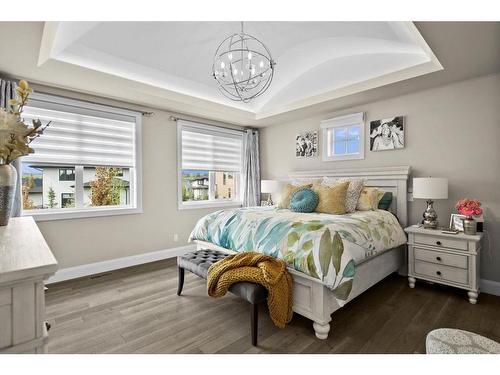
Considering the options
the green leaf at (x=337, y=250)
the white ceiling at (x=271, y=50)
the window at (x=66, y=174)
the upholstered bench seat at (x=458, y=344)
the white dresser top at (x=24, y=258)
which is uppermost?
the white ceiling at (x=271, y=50)

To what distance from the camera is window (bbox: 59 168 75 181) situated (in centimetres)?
322

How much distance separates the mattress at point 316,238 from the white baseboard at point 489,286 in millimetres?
862

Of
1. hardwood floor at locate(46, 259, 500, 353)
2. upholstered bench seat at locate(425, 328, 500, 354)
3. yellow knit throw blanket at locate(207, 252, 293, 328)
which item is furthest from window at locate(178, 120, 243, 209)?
upholstered bench seat at locate(425, 328, 500, 354)

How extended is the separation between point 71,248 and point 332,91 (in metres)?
3.93

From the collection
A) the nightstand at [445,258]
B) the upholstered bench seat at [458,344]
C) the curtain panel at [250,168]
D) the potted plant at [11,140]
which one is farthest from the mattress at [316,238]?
the curtain panel at [250,168]

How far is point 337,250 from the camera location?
1898 millimetres

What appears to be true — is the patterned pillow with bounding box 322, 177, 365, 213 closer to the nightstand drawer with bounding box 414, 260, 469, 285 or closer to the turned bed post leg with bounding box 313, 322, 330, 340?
the nightstand drawer with bounding box 414, 260, 469, 285

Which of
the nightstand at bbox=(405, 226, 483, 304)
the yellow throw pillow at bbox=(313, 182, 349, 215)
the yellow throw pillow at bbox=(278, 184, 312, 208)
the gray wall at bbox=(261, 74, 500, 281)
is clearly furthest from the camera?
the yellow throw pillow at bbox=(278, 184, 312, 208)

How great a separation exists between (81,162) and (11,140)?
2.48m

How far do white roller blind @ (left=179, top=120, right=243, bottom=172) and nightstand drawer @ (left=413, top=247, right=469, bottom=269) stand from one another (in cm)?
325

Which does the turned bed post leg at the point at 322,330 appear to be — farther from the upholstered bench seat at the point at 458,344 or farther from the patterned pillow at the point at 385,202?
the patterned pillow at the point at 385,202

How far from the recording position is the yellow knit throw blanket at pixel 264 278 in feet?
6.24

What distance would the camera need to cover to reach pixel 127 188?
148 inches

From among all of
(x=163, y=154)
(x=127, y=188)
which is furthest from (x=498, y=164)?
(x=127, y=188)
